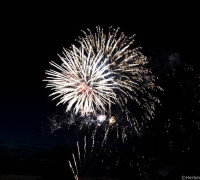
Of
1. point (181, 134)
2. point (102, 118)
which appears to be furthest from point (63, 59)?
point (181, 134)

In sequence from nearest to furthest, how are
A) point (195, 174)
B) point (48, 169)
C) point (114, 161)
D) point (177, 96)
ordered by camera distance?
point (195, 174) < point (177, 96) < point (48, 169) < point (114, 161)

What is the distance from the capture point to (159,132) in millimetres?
25781

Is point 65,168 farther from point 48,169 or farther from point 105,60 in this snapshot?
point 105,60

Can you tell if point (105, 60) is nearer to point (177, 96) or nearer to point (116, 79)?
point (116, 79)

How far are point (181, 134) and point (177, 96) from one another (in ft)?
14.8

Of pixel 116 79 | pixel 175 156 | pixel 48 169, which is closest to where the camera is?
pixel 116 79

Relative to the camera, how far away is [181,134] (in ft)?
79.5

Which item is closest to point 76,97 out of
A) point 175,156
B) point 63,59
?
point 63,59

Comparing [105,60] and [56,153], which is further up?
[105,60]

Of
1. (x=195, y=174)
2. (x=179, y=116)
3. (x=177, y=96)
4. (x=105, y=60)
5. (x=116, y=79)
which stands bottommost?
(x=195, y=174)

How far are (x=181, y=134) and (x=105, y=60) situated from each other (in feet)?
53.5

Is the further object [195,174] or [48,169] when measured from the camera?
[48,169]

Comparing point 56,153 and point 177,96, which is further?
point 56,153

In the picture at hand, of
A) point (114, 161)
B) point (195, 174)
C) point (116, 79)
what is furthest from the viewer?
point (114, 161)
